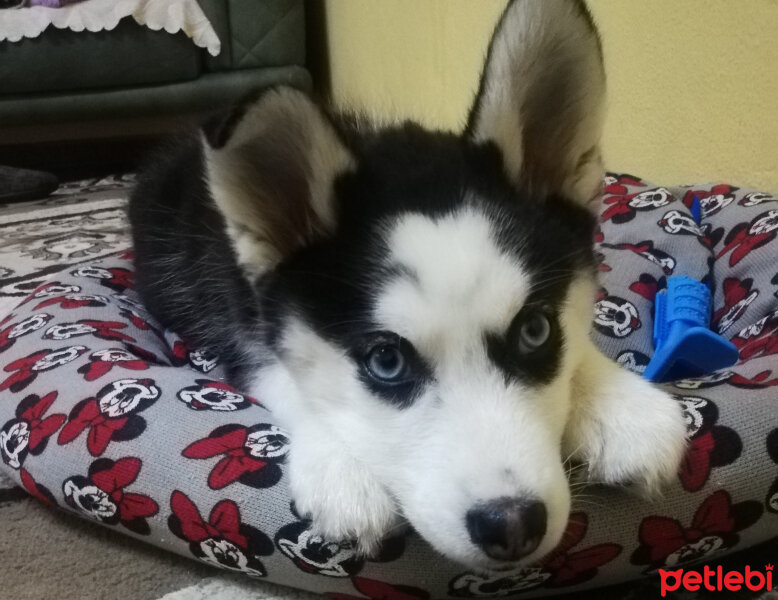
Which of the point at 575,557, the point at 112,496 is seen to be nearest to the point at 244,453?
the point at 112,496

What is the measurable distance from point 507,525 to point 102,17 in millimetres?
4533

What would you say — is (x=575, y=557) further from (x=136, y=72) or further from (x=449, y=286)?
(x=136, y=72)

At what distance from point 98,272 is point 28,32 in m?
2.73

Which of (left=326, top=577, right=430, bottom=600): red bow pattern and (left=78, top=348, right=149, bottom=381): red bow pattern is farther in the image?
(left=78, top=348, right=149, bottom=381): red bow pattern

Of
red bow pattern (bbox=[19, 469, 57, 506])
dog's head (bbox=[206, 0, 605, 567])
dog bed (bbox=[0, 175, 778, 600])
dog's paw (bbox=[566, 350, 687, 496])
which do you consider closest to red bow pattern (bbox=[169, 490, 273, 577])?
dog bed (bbox=[0, 175, 778, 600])

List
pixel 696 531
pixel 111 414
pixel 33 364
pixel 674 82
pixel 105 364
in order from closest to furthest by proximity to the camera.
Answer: pixel 696 531 → pixel 111 414 → pixel 105 364 → pixel 33 364 → pixel 674 82

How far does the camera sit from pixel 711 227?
2338 millimetres

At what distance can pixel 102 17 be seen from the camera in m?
4.63

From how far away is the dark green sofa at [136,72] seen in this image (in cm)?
466

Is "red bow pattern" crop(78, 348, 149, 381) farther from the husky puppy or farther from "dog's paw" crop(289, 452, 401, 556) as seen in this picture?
"dog's paw" crop(289, 452, 401, 556)

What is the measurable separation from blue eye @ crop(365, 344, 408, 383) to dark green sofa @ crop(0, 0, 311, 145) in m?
3.72

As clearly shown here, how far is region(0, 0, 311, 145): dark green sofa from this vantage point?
4.66 metres

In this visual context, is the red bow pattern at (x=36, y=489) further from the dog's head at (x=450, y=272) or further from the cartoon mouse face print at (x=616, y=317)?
the cartoon mouse face print at (x=616, y=317)

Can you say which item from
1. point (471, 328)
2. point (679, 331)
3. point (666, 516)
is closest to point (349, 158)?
point (471, 328)
